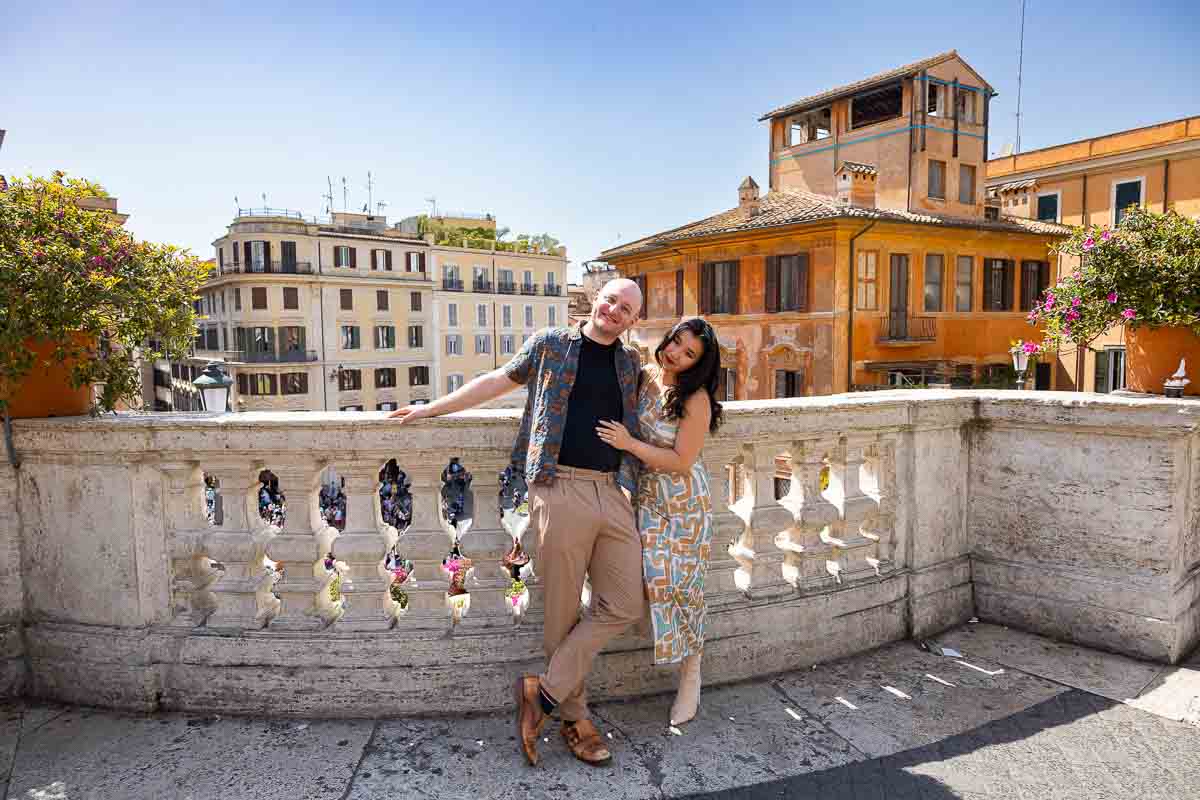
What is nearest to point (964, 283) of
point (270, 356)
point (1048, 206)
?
point (1048, 206)

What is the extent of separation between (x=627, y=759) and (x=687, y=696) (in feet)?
1.30

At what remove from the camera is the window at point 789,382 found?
2375 centimetres

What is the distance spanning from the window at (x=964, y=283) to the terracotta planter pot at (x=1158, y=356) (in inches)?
896

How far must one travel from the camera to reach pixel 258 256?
42938 millimetres

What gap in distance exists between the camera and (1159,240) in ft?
12.3

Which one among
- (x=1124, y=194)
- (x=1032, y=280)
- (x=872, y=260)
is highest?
(x=1124, y=194)

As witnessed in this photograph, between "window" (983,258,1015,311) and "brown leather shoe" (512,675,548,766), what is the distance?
1040 inches

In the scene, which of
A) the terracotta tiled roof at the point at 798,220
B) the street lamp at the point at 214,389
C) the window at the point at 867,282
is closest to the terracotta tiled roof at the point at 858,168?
the terracotta tiled roof at the point at 798,220

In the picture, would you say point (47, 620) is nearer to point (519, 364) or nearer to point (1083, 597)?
point (519, 364)

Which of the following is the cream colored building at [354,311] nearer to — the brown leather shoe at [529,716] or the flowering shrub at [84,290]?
the flowering shrub at [84,290]

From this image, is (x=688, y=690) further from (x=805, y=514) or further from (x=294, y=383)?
(x=294, y=383)

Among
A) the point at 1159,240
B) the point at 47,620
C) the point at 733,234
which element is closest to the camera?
the point at 47,620

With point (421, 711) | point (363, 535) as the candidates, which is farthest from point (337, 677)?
point (363, 535)

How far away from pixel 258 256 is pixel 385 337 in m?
8.74
